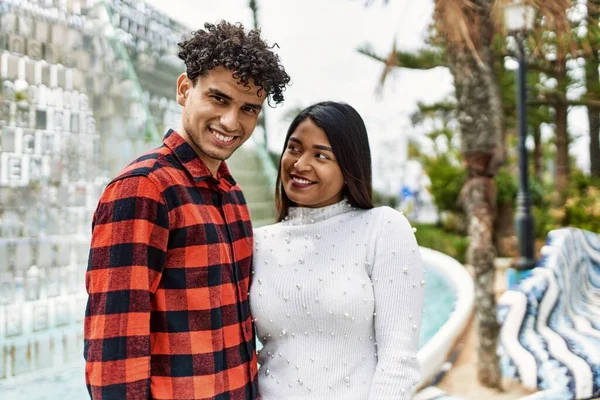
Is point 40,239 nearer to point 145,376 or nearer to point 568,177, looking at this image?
point 145,376

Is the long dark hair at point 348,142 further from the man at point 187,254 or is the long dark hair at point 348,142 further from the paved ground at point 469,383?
the paved ground at point 469,383

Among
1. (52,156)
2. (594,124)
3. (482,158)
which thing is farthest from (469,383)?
(594,124)

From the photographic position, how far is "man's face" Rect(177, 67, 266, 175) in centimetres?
149

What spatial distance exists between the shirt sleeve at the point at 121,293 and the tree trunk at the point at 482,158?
3139 mm

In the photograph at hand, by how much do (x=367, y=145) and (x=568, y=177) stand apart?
934 cm

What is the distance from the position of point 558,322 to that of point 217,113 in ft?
11.8

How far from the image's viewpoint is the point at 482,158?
3939 mm

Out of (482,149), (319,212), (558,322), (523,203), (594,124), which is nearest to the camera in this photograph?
(319,212)

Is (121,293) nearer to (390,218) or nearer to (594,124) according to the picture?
(390,218)

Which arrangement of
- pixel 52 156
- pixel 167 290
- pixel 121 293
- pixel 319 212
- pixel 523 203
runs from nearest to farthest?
pixel 121 293 < pixel 167 290 < pixel 319 212 < pixel 52 156 < pixel 523 203

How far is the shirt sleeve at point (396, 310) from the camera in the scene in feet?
4.95

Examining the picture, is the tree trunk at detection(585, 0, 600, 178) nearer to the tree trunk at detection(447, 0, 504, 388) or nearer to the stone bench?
the stone bench

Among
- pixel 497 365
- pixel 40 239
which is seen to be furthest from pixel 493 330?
pixel 40 239

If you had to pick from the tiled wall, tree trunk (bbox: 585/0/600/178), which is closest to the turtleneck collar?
the tiled wall
